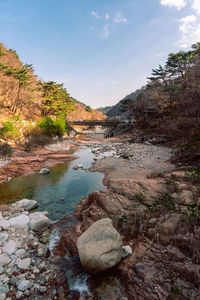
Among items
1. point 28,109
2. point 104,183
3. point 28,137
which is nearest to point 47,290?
point 104,183

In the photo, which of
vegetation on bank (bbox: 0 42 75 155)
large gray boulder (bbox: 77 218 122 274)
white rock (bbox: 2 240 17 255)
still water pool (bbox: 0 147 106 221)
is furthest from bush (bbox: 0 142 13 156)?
large gray boulder (bbox: 77 218 122 274)

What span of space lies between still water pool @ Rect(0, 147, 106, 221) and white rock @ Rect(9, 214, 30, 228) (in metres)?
1.00

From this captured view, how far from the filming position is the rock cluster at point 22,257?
3.27 metres

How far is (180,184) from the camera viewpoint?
5762 mm

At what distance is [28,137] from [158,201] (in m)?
Result: 18.6

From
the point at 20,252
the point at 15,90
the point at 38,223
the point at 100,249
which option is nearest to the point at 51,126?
the point at 15,90

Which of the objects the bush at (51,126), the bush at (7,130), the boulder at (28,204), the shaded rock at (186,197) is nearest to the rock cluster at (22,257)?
the boulder at (28,204)

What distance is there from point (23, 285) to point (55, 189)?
5.97 m

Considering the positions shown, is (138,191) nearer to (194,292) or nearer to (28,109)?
(194,292)

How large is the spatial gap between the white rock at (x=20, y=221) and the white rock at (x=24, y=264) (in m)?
1.60

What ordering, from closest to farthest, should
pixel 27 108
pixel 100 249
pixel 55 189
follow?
pixel 100 249 < pixel 55 189 < pixel 27 108

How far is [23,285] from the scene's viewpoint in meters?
3.29

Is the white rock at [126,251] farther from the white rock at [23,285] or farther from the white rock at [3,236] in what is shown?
the white rock at [3,236]

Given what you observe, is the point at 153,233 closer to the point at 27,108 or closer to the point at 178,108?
the point at 178,108
